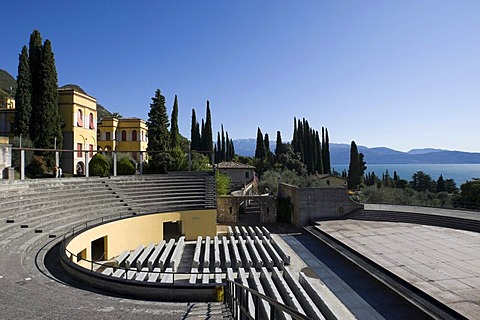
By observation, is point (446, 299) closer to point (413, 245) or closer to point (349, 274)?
point (349, 274)

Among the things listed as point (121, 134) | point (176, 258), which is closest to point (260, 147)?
point (121, 134)

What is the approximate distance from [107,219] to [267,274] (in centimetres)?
850

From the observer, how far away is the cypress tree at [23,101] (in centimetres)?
2489

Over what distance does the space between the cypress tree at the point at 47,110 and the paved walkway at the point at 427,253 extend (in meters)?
22.4

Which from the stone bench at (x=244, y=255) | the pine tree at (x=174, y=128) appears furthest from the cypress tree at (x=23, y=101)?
the stone bench at (x=244, y=255)

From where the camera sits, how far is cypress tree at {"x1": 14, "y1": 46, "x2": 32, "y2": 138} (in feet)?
81.7

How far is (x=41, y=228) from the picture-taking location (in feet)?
39.1

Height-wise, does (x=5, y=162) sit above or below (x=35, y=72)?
below

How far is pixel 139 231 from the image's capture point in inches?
657

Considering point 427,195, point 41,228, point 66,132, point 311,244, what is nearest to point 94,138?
point 66,132

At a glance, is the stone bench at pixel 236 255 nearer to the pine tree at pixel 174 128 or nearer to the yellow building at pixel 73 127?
the yellow building at pixel 73 127

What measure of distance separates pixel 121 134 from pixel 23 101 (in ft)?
36.8

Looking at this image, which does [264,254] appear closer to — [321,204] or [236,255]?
[236,255]

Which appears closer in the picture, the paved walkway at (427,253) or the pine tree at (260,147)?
the paved walkway at (427,253)
